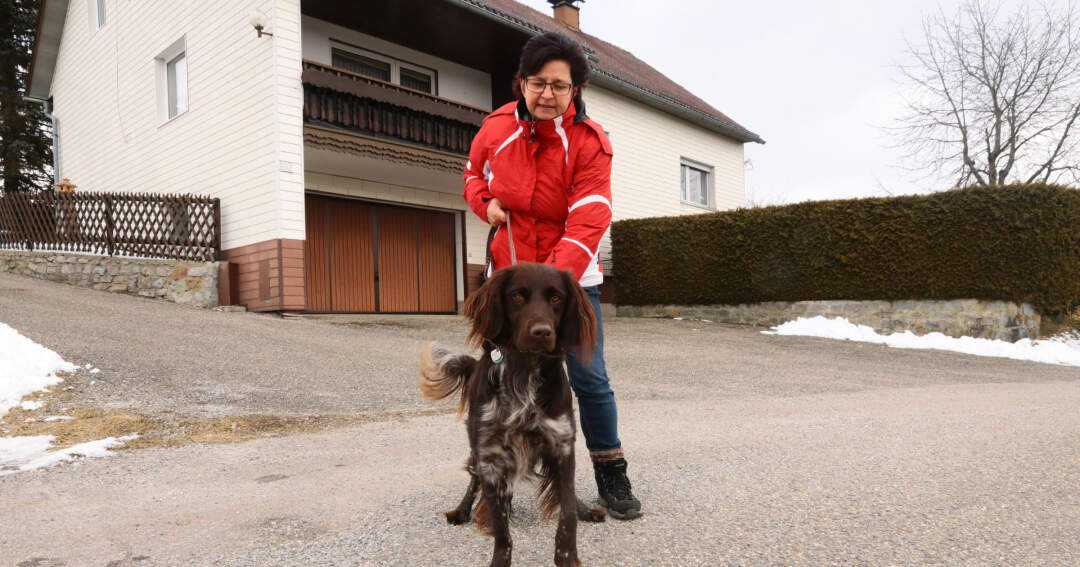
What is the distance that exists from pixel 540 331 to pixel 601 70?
648 inches

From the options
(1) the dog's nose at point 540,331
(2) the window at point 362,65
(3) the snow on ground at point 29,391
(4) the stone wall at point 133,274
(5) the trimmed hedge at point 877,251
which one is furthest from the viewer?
(2) the window at point 362,65

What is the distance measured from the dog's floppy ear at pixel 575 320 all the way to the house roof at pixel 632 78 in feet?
42.0

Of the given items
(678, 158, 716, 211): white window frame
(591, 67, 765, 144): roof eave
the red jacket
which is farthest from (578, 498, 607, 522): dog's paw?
(678, 158, 716, 211): white window frame

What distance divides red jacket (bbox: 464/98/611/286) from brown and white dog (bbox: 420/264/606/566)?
1.47 feet

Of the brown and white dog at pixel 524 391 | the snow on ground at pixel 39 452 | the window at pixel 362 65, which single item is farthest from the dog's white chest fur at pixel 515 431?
the window at pixel 362 65

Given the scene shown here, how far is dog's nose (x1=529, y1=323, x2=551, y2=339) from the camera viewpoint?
236 centimetres

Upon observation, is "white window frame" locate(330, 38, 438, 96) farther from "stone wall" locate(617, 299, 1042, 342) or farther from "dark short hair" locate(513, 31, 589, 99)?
"dark short hair" locate(513, 31, 589, 99)

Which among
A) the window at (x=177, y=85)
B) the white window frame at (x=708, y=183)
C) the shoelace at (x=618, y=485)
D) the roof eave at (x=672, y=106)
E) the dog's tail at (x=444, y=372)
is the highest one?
the roof eave at (x=672, y=106)

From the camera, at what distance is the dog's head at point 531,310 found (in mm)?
2424

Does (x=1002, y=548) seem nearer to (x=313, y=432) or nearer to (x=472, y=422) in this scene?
(x=472, y=422)

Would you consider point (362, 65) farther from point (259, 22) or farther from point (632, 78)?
point (632, 78)

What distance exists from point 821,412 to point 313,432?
4136mm

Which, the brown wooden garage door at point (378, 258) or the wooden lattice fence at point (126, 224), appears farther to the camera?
the brown wooden garage door at point (378, 258)

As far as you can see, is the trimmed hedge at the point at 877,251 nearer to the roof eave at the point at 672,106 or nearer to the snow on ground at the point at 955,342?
the snow on ground at the point at 955,342
